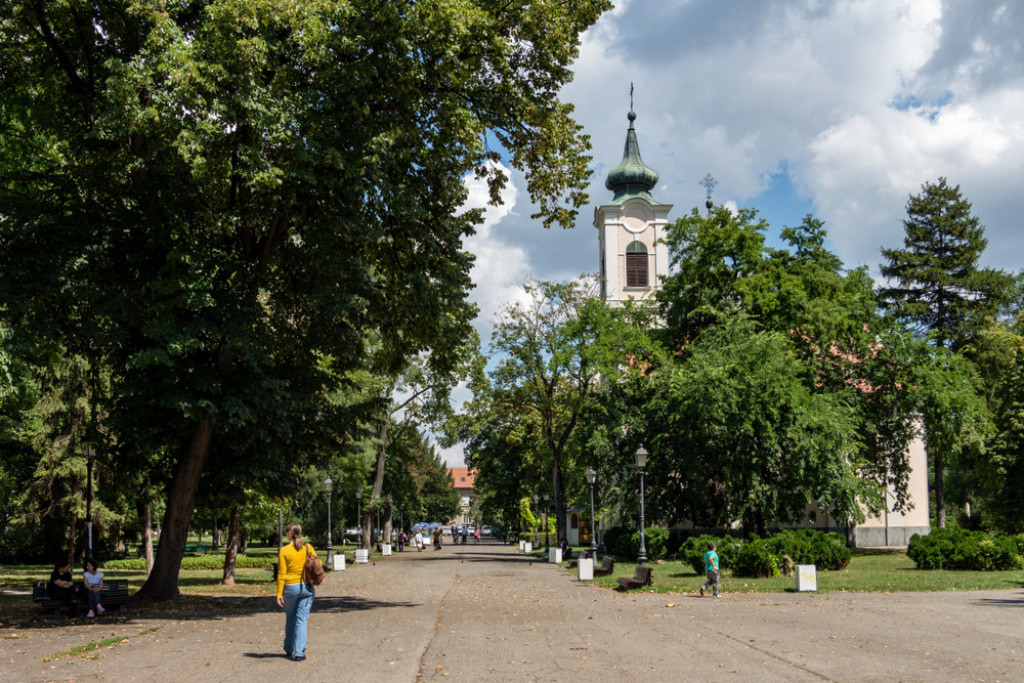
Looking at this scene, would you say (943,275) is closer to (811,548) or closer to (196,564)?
(811,548)

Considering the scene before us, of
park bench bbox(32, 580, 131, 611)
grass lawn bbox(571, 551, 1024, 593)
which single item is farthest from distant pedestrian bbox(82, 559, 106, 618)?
grass lawn bbox(571, 551, 1024, 593)

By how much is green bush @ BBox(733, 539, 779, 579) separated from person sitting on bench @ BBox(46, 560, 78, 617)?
17.1 m

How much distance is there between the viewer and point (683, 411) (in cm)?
2906

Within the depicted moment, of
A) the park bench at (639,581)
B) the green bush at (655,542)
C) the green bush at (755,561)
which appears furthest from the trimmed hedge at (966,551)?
the green bush at (655,542)

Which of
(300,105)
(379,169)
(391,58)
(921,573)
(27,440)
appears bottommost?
(921,573)

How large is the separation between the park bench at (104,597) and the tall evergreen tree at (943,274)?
1542 inches

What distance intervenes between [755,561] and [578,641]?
13.7 meters

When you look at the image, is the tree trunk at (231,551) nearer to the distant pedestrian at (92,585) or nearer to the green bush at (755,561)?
the distant pedestrian at (92,585)

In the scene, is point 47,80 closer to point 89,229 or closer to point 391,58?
point 89,229

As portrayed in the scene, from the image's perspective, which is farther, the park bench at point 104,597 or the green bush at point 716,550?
the green bush at point 716,550

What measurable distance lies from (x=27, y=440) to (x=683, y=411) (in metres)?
23.7

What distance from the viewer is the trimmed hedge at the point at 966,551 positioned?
2469 centimetres

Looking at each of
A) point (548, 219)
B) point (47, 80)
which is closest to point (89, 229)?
point (47, 80)

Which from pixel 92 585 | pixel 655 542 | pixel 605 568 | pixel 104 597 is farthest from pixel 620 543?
pixel 92 585
